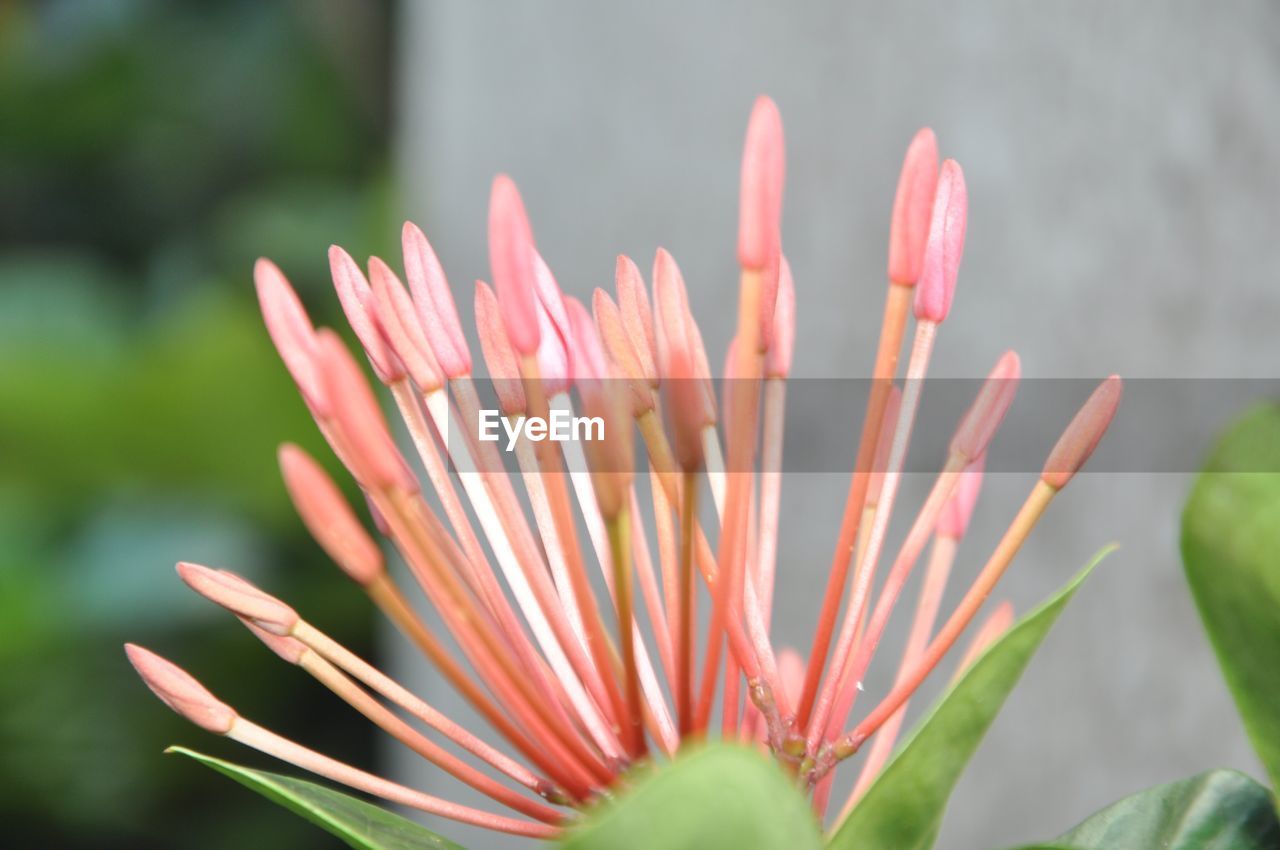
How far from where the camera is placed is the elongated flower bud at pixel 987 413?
0.26 meters

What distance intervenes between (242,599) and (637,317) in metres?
0.09

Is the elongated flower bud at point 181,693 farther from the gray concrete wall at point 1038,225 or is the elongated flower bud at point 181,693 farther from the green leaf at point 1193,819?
the gray concrete wall at point 1038,225

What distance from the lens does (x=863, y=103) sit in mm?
873

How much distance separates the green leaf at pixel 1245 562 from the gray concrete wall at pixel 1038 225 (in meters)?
0.41

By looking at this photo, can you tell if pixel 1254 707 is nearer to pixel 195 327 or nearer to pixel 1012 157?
pixel 1012 157

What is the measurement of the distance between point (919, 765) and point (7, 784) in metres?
1.56

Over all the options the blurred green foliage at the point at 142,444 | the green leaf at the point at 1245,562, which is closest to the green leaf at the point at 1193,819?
the green leaf at the point at 1245,562

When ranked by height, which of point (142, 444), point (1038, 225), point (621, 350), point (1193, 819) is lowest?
point (1193, 819)

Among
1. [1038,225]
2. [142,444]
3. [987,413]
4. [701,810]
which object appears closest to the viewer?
[701,810]

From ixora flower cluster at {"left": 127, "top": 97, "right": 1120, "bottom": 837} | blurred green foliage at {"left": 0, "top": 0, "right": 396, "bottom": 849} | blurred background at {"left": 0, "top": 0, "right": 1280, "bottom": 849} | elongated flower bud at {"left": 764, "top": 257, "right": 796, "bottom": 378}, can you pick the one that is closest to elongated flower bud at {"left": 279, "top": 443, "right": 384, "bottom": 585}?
ixora flower cluster at {"left": 127, "top": 97, "right": 1120, "bottom": 837}

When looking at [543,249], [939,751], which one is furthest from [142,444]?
[939,751]

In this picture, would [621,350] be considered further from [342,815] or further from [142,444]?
[142,444]

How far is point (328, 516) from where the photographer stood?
0.20 m

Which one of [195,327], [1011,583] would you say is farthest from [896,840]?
[195,327]
